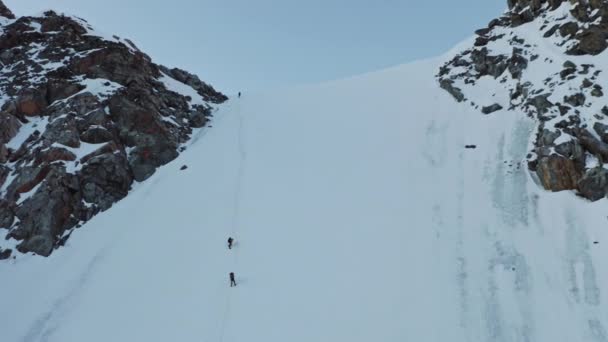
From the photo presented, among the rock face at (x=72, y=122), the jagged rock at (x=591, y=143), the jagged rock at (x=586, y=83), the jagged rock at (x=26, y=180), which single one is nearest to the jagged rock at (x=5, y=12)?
the rock face at (x=72, y=122)

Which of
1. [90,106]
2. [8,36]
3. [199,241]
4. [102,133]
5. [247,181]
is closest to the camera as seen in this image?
[199,241]

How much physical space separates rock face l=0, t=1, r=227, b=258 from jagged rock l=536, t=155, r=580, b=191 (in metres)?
29.1

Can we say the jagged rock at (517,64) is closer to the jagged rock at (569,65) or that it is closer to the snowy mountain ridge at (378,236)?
the snowy mountain ridge at (378,236)

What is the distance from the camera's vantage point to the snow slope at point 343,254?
73.2ft

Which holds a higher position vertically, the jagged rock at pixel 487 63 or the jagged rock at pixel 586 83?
the jagged rock at pixel 487 63

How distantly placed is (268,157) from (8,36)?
109 ft

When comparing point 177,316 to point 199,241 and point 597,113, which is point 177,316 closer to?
point 199,241

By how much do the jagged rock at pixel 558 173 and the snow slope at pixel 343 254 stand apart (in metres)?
0.77

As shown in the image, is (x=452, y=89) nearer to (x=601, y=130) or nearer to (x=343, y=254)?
(x=601, y=130)

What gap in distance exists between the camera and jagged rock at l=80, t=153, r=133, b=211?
34.8m

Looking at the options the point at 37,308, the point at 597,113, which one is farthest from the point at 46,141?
the point at 597,113

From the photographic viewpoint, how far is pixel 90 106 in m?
41.1

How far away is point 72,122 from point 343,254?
26.1 m

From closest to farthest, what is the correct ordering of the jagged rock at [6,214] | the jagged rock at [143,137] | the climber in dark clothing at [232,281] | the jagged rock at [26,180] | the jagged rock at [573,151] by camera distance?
the climber in dark clothing at [232,281], the jagged rock at [573,151], the jagged rock at [6,214], the jagged rock at [26,180], the jagged rock at [143,137]
